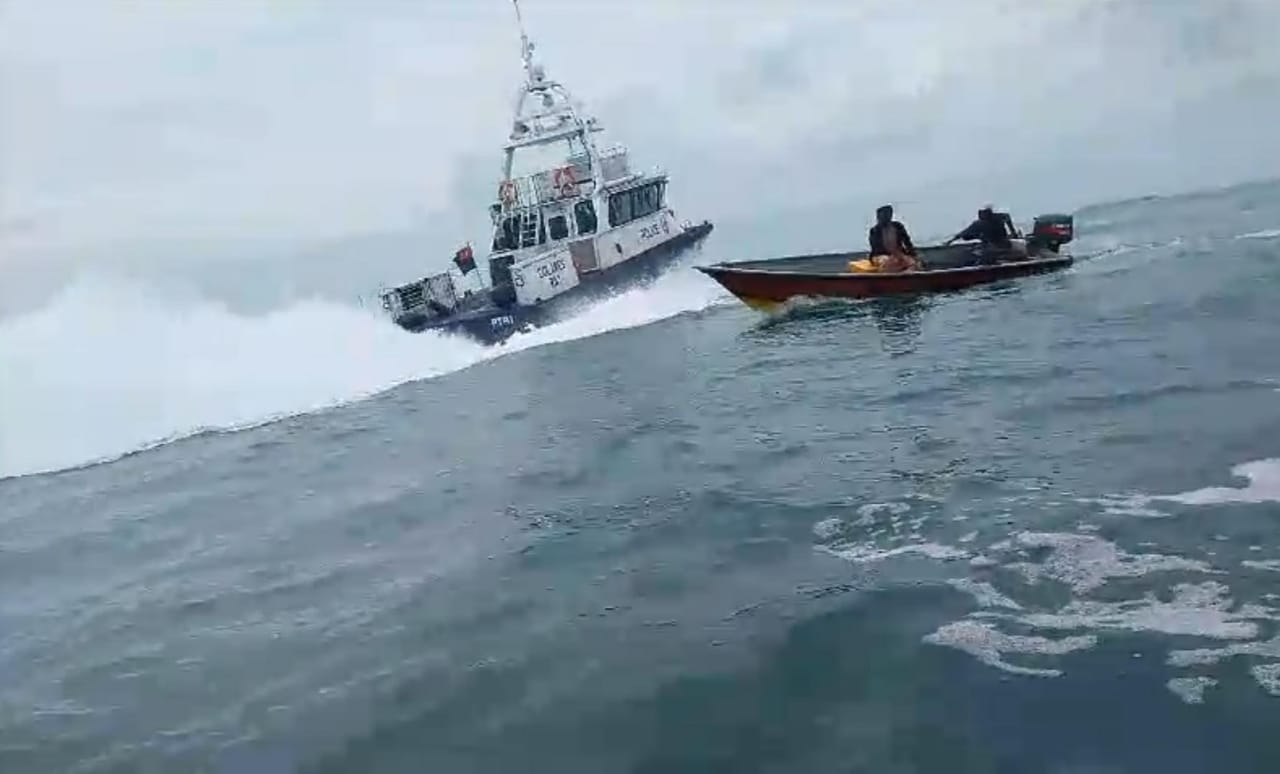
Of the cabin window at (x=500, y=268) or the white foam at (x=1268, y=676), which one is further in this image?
the cabin window at (x=500, y=268)

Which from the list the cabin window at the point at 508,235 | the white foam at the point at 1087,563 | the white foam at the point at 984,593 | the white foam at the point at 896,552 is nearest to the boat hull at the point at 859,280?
the cabin window at the point at 508,235

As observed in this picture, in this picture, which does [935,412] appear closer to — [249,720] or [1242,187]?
[249,720]

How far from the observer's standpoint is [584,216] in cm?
4119

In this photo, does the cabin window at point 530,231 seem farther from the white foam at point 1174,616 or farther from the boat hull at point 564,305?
the white foam at point 1174,616

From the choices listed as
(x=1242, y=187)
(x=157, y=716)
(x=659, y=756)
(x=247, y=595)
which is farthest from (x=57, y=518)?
(x=1242, y=187)

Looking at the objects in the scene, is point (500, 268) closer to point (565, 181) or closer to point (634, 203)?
point (565, 181)

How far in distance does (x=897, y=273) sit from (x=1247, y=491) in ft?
60.2

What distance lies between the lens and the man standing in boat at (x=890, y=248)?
3022 centimetres

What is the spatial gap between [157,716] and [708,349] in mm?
20190

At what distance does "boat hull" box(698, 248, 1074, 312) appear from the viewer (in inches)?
1179

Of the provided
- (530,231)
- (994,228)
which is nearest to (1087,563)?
(994,228)

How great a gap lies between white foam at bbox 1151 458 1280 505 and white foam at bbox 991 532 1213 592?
5.03 ft

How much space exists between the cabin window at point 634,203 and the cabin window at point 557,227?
1870mm

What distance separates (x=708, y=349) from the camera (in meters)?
29.9
